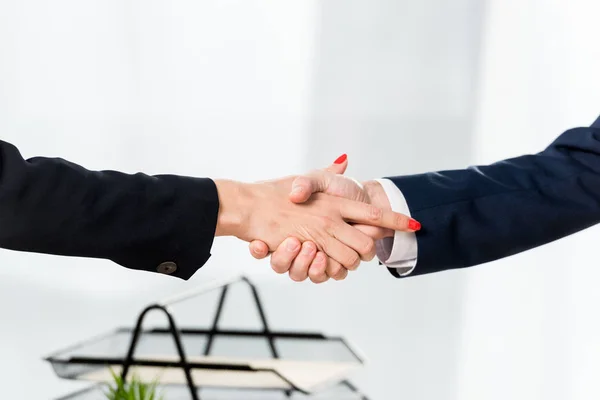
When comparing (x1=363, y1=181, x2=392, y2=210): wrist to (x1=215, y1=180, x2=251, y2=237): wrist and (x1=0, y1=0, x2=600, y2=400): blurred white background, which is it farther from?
(x1=0, y1=0, x2=600, y2=400): blurred white background

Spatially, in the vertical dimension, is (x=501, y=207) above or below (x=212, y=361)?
above

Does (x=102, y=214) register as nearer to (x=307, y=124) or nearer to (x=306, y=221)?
(x=306, y=221)

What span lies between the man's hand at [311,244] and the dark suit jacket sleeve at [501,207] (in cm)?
10

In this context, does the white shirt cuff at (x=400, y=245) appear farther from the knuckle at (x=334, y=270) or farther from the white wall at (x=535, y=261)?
the white wall at (x=535, y=261)

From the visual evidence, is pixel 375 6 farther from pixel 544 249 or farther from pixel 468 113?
pixel 544 249

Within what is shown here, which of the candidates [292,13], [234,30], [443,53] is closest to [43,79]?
[234,30]

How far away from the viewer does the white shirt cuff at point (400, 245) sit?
159 centimetres

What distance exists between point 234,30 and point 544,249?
112cm

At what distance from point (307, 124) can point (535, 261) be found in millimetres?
807

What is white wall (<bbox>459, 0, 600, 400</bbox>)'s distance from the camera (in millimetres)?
2326

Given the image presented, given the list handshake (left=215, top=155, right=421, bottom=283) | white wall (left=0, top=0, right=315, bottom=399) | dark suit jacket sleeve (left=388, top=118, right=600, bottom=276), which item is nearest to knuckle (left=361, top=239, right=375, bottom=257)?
handshake (left=215, top=155, right=421, bottom=283)

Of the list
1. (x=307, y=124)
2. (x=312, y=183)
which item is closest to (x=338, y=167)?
(x=312, y=183)

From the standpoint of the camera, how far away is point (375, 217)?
1.61m

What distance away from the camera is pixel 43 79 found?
2.65 meters
